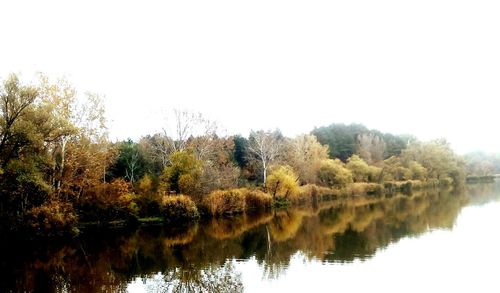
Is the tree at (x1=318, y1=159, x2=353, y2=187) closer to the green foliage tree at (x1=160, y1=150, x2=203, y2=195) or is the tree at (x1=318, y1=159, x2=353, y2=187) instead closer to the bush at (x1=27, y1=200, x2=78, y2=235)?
the green foliage tree at (x1=160, y1=150, x2=203, y2=195)

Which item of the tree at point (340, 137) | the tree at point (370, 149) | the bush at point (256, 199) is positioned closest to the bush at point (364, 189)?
the tree at point (370, 149)

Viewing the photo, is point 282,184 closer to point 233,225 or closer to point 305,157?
point 233,225

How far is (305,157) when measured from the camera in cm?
6400

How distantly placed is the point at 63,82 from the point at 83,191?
8.78m

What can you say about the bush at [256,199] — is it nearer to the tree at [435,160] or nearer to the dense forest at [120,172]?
the dense forest at [120,172]

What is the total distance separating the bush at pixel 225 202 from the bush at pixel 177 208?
2306 mm

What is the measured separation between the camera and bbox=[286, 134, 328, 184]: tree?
5944cm

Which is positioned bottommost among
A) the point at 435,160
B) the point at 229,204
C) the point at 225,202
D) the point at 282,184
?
the point at 229,204

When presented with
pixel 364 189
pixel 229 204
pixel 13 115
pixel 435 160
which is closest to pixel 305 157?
pixel 364 189

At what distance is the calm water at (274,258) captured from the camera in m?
17.3

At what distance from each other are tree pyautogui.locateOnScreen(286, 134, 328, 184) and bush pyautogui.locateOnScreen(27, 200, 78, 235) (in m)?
33.4

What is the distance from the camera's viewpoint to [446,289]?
1583 cm

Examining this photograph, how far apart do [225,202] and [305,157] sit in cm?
2366

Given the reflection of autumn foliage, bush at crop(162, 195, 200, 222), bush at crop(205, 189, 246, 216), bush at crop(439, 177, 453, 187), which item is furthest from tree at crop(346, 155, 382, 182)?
bush at crop(162, 195, 200, 222)
